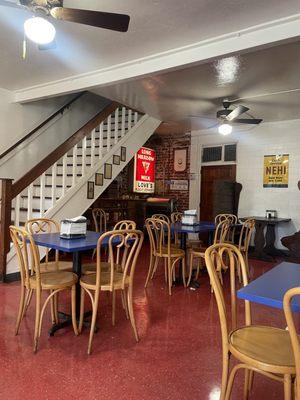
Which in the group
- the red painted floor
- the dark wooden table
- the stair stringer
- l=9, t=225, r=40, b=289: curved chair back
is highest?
the stair stringer

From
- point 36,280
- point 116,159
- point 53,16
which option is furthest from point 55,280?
point 116,159

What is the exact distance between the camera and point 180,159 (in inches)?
321

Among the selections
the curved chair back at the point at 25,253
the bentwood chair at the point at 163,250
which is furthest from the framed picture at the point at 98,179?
the curved chair back at the point at 25,253

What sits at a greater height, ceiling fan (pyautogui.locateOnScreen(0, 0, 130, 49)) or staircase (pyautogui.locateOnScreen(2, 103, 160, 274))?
ceiling fan (pyautogui.locateOnScreen(0, 0, 130, 49))

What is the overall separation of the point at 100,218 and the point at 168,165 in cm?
333

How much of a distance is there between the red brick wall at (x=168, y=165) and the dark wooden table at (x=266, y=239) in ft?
7.73

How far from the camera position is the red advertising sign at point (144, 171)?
302 inches

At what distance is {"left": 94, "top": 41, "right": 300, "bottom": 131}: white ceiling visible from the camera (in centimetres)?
365

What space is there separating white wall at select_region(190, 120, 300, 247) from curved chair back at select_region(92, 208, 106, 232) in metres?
3.23

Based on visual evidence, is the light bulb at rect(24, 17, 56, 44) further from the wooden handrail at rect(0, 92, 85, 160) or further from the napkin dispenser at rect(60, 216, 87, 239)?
the wooden handrail at rect(0, 92, 85, 160)

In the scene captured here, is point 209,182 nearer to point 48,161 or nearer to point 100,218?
point 100,218

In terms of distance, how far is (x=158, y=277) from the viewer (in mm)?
4406

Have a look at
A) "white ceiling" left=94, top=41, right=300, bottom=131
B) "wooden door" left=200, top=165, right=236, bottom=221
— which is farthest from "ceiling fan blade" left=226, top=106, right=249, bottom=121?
"wooden door" left=200, top=165, right=236, bottom=221

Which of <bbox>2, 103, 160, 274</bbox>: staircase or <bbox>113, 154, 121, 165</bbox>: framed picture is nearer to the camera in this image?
<bbox>2, 103, 160, 274</bbox>: staircase
